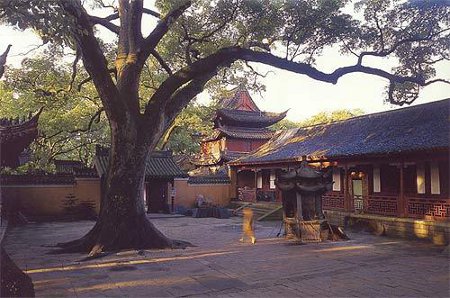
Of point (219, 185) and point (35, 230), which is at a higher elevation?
point (219, 185)

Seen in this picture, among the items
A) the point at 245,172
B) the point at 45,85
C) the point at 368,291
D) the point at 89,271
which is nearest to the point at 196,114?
the point at 245,172

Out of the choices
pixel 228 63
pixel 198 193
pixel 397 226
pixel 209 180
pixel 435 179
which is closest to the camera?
pixel 228 63

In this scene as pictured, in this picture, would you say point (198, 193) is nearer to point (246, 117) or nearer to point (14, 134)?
point (246, 117)

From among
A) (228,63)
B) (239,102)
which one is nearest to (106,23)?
(228,63)

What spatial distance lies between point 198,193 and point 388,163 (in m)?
13.1

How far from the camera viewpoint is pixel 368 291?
659cm

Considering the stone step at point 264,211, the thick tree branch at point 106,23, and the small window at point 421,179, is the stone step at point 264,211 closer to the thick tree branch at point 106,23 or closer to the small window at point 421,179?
the small window at point 421,179

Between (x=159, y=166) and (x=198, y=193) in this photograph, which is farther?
(x=198, y=193)

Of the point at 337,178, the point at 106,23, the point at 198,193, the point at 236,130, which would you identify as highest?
the point at 106,23

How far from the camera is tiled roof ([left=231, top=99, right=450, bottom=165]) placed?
13.8m

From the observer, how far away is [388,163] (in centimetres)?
1551

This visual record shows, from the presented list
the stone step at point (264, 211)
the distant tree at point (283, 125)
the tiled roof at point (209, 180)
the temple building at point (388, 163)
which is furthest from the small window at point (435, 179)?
the distant tree at point (283, 125)

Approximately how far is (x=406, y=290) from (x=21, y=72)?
1820cm

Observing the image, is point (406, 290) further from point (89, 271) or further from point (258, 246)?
point (89, 271)
